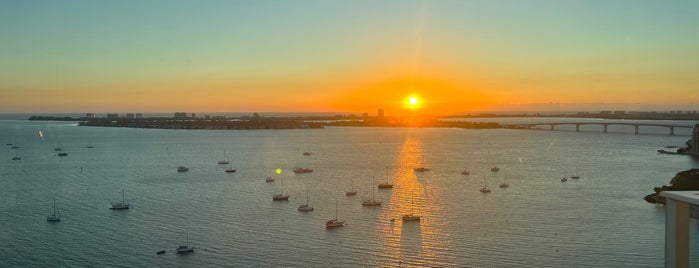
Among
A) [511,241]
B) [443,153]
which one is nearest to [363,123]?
[443,153]

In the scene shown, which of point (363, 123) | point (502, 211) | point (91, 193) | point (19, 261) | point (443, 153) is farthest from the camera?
point (363, 123)

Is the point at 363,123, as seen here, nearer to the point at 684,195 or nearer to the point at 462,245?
the point at 462,245

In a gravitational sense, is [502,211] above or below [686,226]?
below

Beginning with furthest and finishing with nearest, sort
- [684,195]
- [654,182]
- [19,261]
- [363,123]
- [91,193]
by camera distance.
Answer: [363,123]
[654,182]
[91,193]
[19,261]
[684,195]

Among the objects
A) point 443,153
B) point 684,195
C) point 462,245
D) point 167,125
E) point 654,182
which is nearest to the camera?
point 684,195

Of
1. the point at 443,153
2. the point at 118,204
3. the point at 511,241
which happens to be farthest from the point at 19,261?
the point at 443,153

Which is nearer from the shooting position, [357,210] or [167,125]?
[357,210]

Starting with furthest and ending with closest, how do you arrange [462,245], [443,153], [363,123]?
[363,123], [443,153], [462,245]

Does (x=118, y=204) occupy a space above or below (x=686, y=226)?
below

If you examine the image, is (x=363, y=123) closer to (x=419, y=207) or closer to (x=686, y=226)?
(x=419, y=207)
